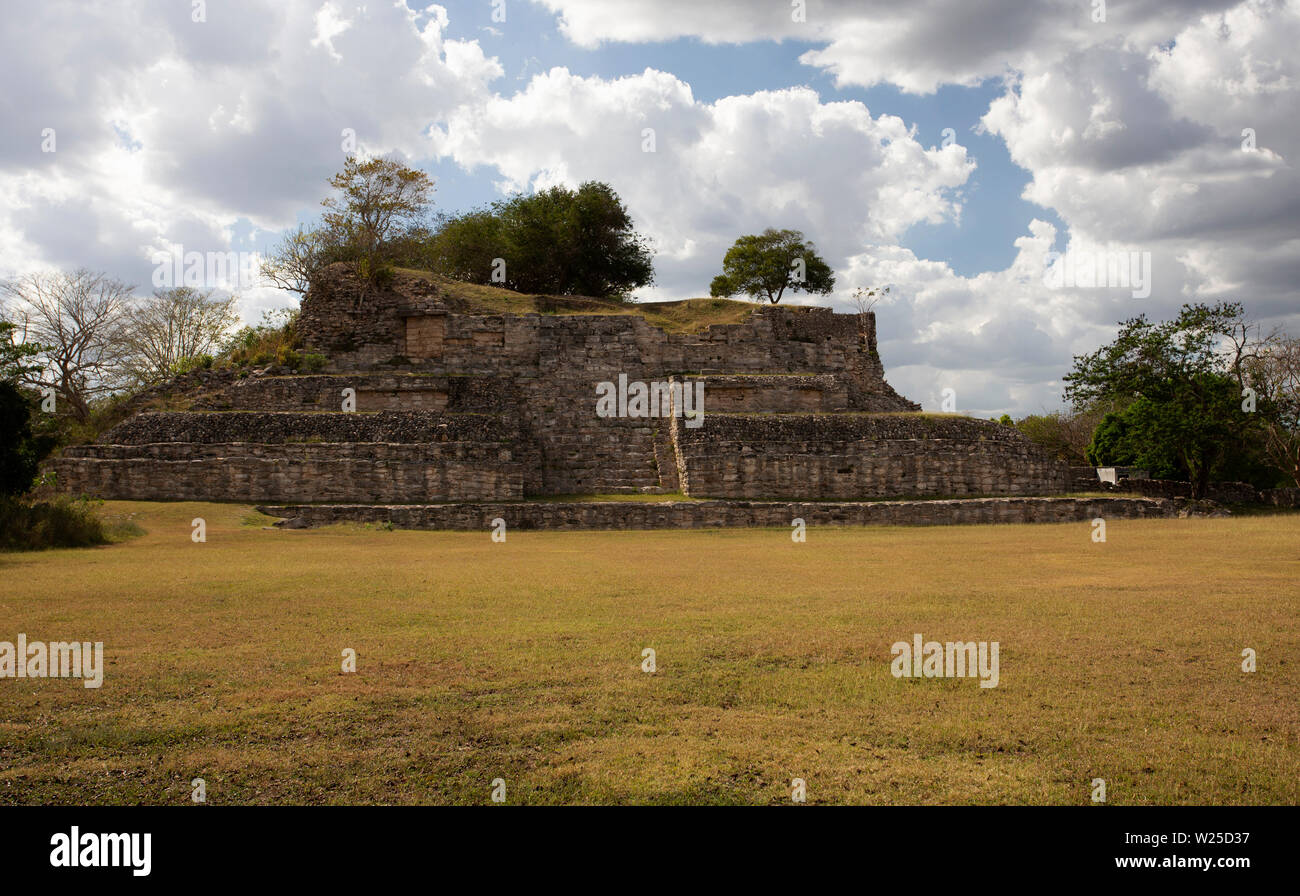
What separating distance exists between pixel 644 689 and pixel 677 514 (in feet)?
42.7

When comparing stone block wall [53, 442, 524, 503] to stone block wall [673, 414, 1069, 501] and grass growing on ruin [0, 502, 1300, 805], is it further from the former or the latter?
grass growing on ruin [0, 502, 1300, 805]

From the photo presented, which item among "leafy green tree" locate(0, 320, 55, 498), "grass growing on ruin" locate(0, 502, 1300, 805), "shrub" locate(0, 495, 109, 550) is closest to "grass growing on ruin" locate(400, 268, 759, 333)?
"leafy green tree" locate(0, 320, 55, 498)

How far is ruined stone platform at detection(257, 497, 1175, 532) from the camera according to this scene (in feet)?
58.3

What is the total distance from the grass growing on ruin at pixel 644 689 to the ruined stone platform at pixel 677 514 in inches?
254

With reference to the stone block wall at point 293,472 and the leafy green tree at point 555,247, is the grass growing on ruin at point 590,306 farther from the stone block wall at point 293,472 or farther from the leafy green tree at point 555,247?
the stone block wall at point 293,472

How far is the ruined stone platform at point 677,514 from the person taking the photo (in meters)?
17.8

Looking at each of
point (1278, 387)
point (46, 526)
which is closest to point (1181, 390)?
point (1278, 387)

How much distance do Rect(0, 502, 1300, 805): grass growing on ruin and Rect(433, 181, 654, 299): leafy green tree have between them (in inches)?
1044

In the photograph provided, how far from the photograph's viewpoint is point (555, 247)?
118 ft

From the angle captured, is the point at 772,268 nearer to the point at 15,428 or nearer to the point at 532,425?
the point at 532,425

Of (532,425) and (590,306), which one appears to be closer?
(532,425)
